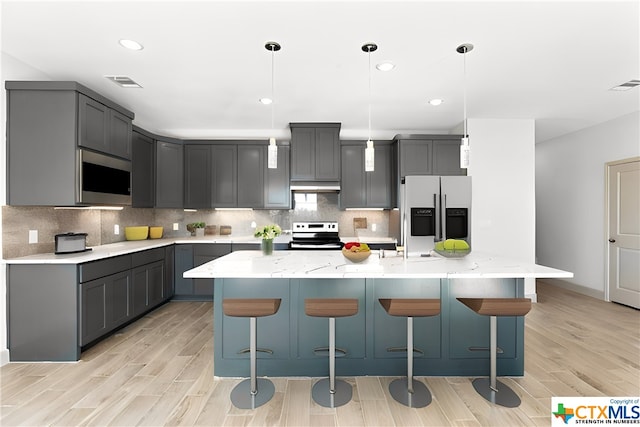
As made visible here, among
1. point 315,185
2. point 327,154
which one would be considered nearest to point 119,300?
point 315,185

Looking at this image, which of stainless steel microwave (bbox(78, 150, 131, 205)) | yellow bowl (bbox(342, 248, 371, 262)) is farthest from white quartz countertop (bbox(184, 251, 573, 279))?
stainless steel microwave (bbox(78, 150, 131, 205))

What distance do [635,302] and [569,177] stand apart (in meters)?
2.23

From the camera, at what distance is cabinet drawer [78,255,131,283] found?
291 centimetres

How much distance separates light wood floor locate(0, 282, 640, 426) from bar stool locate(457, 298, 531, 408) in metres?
0.07

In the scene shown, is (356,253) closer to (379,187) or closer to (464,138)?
(464,138)

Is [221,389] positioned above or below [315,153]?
below

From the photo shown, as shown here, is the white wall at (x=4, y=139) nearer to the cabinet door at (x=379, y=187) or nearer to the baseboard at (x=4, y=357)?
the baseboard at (x=4, y=357)

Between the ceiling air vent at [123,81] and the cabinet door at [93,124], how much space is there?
291 mm

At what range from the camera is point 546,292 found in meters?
5.35

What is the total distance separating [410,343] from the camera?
2.29 m

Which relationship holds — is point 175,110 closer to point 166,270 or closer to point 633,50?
point 166,270

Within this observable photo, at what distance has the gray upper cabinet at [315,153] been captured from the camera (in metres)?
4.82

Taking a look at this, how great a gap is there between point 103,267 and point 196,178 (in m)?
2.23

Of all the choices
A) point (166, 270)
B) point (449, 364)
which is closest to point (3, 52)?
point (166, 270)
